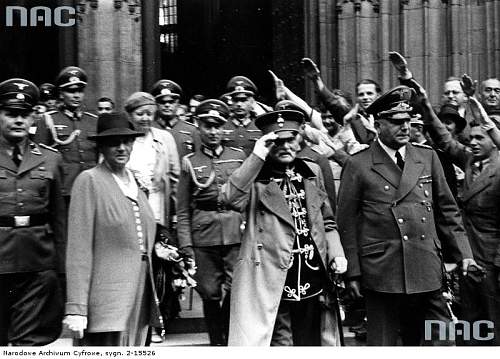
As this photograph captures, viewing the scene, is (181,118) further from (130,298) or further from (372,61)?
(130,298)

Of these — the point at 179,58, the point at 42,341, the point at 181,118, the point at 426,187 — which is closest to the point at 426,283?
the point at 426,187

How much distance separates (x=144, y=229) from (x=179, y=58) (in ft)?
21.4

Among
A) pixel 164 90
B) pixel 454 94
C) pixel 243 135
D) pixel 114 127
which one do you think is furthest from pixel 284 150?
pixel 454 94

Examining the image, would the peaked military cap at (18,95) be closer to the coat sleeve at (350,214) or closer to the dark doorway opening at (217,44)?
the coat sleeve at (350,214)

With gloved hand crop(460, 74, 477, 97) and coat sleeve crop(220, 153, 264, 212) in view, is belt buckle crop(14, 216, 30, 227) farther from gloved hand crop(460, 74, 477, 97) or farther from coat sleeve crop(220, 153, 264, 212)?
gloved hand crop(460, 74, 477, 97)

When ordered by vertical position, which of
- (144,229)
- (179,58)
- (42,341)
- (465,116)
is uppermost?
(179,58)

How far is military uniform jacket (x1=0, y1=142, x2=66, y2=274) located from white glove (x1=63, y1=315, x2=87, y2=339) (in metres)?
1.04

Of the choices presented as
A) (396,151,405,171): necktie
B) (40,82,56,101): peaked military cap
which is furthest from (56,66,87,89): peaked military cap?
(396,151,405,171): necktie

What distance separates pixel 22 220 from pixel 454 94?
15.8ft

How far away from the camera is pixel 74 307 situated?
6074 millimetres

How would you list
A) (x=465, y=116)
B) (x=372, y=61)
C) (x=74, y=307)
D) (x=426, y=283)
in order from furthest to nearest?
(x=372, y=61), (x=465, y=116), (x=426, y=283), (x=74, y=307)

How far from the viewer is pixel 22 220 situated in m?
6.99

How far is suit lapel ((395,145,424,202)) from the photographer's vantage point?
689 cm

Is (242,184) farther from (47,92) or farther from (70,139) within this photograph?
(47,92)
